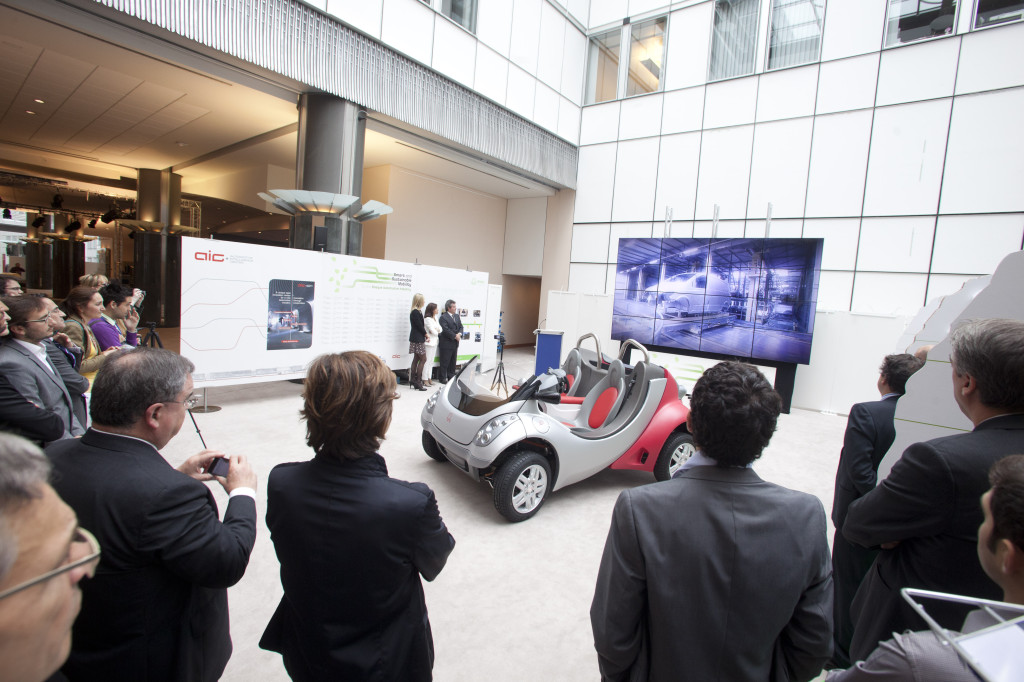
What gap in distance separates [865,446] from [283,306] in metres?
6.63

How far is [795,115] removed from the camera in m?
10.2

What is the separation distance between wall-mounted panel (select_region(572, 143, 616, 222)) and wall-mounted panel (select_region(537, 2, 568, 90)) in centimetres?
202

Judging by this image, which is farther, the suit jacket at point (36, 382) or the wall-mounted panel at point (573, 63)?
the wall-mounted panel at point (573, 63)

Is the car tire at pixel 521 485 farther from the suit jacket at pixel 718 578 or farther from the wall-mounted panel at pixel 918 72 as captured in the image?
the wall-mounted panel at pixel 918 72

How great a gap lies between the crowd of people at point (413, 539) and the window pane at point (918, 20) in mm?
11584

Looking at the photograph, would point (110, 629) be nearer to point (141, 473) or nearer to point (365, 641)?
point (141, 473)

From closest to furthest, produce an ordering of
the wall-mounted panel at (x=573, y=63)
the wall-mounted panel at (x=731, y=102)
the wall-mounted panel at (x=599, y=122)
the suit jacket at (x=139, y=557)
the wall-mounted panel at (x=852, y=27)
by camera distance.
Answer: the suit jacket at (x=139, y=557) → the wall-mounted panel at (x=852, y=27) → the wall-mounted panel at (x=731, y=102) → the wall-mounted panel at (x=573, y=63) → the wall-mounted panel at (x=599, y=122)

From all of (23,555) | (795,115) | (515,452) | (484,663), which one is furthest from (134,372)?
(795,115)

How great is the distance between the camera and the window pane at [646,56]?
1218cm

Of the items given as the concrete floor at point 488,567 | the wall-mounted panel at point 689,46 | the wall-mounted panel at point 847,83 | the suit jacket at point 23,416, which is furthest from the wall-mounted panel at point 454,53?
the suit jacket at point 23,416

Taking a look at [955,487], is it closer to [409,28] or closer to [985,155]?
[409,28]

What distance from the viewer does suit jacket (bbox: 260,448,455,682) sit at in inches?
50.6

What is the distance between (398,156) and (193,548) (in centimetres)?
1177

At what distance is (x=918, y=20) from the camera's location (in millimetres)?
9062
